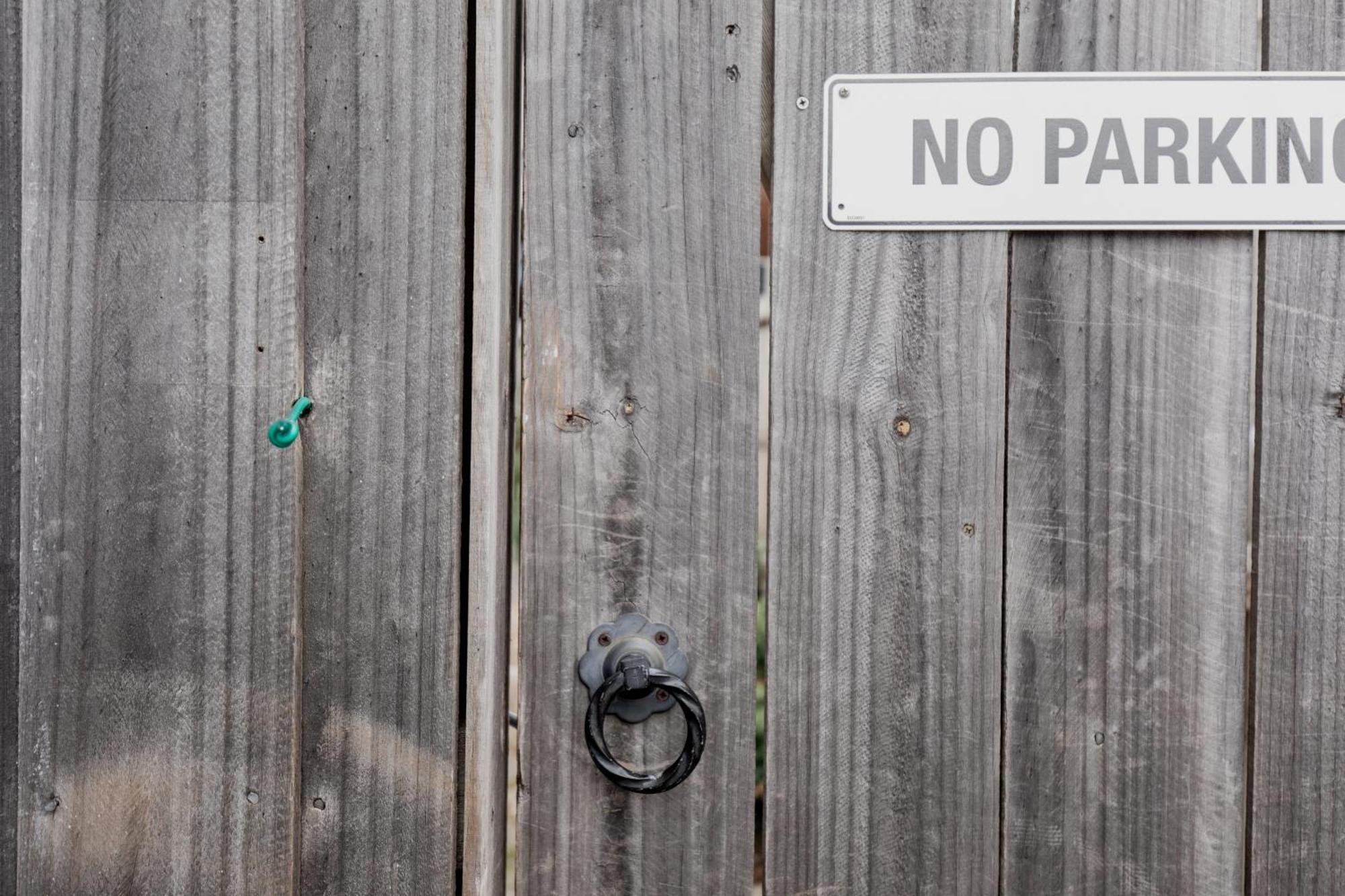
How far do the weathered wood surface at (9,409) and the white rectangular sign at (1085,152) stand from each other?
2.28 ft

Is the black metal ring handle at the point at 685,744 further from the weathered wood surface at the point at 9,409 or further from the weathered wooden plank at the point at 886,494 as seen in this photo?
the weathered wood surface at the point at 9,409

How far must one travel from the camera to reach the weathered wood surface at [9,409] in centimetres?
70

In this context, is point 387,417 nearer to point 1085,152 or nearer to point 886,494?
point 886,494

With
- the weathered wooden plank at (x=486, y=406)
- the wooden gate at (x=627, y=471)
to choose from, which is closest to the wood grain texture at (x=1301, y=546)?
the wooden gate at (x=627, y=471)

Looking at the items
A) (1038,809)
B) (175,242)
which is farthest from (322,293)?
(1038,809)

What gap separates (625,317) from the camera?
0.72 meters

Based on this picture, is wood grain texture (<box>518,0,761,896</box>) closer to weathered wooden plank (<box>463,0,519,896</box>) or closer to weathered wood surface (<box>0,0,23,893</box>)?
weathered wooden plank (<box>463,0,519,896</box>)

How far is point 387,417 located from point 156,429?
194 millimetres

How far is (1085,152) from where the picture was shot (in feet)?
2.30

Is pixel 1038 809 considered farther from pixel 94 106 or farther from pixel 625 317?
pixel 94 106

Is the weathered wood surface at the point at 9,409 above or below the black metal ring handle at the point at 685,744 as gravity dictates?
above

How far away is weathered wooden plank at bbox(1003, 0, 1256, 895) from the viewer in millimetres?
710

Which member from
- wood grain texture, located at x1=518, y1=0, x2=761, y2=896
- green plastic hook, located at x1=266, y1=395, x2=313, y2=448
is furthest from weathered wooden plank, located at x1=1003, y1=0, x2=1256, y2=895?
green plastic hook, located at x1=266, y1=395, x2=313, y2=448

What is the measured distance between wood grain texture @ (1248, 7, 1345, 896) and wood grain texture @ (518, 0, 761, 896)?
0.45 m
